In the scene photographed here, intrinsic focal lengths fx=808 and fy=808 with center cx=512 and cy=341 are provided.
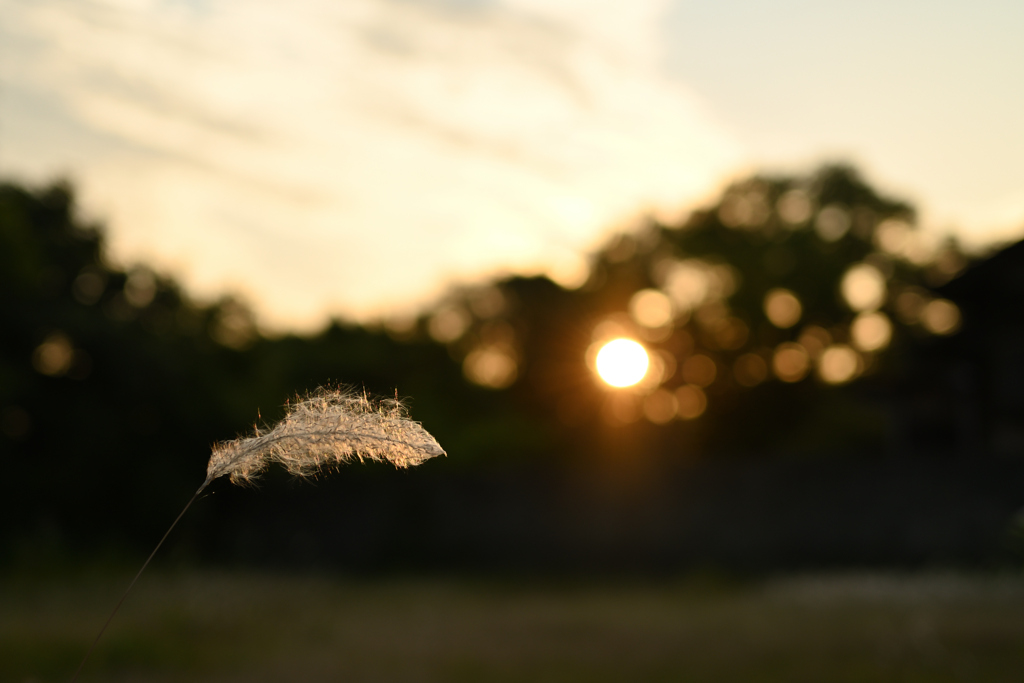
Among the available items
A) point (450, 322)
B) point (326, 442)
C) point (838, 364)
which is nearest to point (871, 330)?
point (838, 364)

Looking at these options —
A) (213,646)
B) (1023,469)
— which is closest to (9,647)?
(213,646)

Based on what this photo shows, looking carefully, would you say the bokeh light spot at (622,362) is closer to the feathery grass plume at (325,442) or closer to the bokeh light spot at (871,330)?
the bokeh light spot at (871,330)

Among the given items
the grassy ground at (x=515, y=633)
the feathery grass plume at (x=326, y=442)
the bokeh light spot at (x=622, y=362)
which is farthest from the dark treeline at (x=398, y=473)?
the feathery grass plume at (x=326, y=442)

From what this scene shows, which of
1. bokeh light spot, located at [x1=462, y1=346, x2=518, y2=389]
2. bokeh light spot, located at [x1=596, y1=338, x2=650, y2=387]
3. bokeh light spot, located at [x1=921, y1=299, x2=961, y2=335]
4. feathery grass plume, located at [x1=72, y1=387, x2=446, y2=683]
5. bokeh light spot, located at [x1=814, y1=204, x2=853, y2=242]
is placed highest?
bokeh light spot, located at [x1=814, y1=204, x2=853, y2=242]

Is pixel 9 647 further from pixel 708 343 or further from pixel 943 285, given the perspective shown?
pixel 708 343

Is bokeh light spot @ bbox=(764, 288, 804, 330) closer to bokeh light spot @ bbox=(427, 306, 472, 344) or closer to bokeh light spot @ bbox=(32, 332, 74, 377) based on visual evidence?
bokeh light spot @ bbox=(427, 306, 472, 344)

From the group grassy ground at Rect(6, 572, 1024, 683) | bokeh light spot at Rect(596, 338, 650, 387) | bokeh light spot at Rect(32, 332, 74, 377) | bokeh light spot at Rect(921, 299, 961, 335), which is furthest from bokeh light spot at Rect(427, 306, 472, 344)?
grassy ground at Rect(6, 572, 1024, 683)
